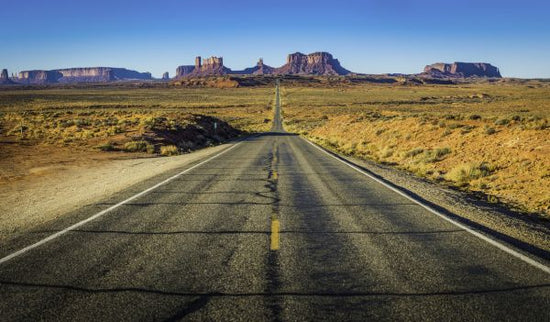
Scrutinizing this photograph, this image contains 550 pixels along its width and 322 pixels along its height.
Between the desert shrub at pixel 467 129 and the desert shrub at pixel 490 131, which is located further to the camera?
the desert shrub at pixel 467 129

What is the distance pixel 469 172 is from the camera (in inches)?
534

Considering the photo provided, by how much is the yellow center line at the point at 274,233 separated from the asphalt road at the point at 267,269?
1.4 inches

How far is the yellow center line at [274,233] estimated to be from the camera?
5832 millimetres

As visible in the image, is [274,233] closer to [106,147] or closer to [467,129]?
[467,129]

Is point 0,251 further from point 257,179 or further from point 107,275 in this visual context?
point 257,179

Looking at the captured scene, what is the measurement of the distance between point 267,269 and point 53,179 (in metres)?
11.6

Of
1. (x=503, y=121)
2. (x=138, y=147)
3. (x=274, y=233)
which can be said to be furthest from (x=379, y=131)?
(x=274, y=233)

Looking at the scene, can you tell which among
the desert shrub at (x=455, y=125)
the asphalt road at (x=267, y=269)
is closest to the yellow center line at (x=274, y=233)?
the asphalt road at (x=267, y=269)

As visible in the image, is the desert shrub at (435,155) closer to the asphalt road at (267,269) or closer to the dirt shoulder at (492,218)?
the dirt shoulder at (492,218)

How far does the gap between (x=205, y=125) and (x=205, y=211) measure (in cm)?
3228

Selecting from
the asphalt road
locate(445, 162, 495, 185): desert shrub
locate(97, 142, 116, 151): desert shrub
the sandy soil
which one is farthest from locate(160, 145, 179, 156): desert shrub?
locate(445, 162, 495, 185): desert shrub

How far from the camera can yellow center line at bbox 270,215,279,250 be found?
583 cm

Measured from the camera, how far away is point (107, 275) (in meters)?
4.79

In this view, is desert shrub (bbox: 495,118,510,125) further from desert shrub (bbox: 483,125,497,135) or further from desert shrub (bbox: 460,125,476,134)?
desert shrub (bbox: 483,125,497,135)
